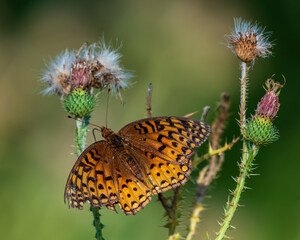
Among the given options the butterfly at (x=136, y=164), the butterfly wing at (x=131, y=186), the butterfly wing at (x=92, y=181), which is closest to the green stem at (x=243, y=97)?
the butterfly at (x=136, y=164)

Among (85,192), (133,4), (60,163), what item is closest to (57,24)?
(133,4)

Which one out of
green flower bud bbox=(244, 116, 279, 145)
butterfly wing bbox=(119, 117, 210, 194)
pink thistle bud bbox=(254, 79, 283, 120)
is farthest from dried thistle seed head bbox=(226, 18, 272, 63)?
butterfly wing bbox=(119, 117, 210, 194)

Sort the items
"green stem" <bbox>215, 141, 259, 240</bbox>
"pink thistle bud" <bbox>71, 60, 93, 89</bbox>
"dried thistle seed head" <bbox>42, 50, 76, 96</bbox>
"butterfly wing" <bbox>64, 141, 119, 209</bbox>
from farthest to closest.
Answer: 1. "dried thistle seed head" <bbox>42, 50, 76, 96</bbox>
2. "pink thistle bud" <bbox>71, 60, 93, 89</bbox>
3. "butterfly wing" <bbox>64, 141, 119, 209</bbox>
4. "green stem" <bbox>215, 141, 259, 240</bbox>

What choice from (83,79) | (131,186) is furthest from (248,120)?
(83,79)

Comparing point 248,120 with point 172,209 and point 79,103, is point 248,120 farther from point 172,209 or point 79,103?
point 79,103

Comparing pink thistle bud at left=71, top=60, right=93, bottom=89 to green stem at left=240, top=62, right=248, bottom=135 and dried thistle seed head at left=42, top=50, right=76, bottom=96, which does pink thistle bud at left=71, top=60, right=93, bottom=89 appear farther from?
green stem at left=240, top=62, right=248, bottom=135

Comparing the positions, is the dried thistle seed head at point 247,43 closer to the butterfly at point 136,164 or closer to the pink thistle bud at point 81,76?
the butterfly at point 136,164
